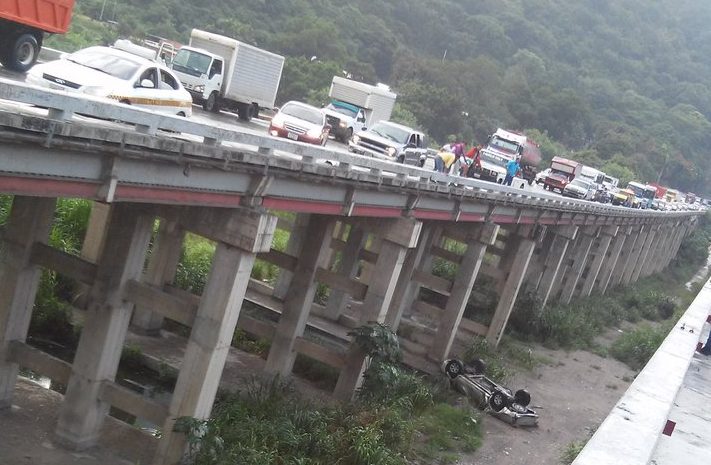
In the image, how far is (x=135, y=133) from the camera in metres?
9.95

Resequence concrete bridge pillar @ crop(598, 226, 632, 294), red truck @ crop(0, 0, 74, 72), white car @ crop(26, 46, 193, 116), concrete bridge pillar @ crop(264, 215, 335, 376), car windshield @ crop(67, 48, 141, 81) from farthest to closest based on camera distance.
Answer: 1. concrete bridge pillar @ crop(598, 226, 632, 294)
2. concrete bridge pillar @ crop(264, 215, 335, 376)
3. car windshield @ crop(67, 48, 141, 81)
4. red truck @ crop(0, 0, 74, 72)
5. white car @ crop(26, 46, 193, 116)

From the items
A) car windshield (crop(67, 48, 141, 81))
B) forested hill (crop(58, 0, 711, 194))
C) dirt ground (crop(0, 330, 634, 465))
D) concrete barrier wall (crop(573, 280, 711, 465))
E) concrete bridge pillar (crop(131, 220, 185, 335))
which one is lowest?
Result: dirt ground (crop(0, 330, 634, 465))

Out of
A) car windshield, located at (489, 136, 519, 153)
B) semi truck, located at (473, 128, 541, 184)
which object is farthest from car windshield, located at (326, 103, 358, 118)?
car windshield, located at (489, 136, 519, 153)

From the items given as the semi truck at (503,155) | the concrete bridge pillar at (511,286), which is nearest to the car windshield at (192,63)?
the concrete bridge pillar at (511,286)

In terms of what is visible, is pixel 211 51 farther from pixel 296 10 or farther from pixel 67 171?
pixel 296 10

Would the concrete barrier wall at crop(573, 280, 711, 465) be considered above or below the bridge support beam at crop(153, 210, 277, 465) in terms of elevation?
above

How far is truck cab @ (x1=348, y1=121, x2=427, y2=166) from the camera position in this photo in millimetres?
27625

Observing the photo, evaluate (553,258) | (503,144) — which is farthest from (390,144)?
(503,144)

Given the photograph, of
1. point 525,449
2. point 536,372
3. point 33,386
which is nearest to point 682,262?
point 536,372

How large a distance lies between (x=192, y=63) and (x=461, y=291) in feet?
32.8

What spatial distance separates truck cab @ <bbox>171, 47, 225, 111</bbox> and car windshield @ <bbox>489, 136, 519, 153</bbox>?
2108 cm

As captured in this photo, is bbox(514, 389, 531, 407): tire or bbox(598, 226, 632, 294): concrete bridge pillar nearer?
bbox(514, 389, 531, 407): tire

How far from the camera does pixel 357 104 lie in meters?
37.3

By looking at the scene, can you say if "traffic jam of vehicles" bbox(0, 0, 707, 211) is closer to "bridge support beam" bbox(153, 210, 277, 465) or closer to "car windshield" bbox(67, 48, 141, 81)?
"car windshield" bbox(67, 48, 141, 81)
